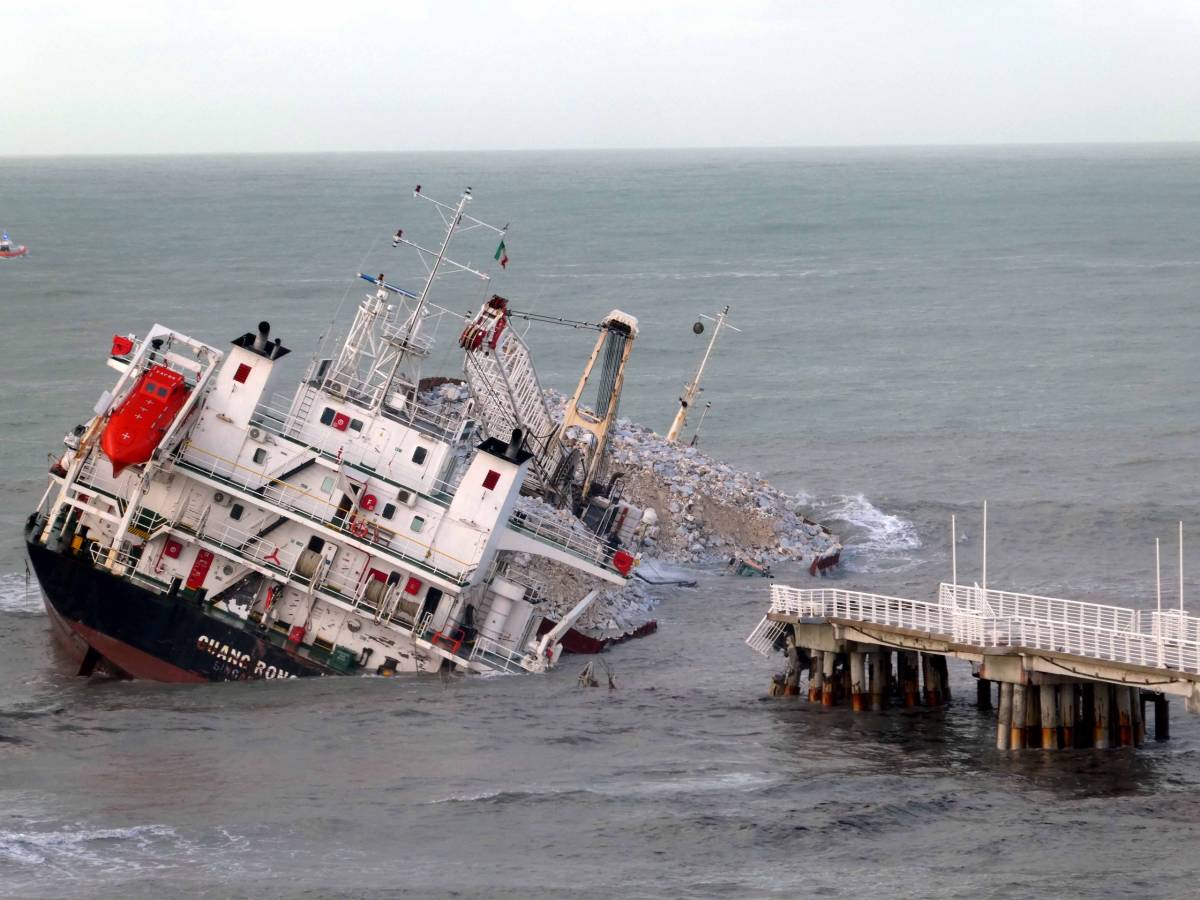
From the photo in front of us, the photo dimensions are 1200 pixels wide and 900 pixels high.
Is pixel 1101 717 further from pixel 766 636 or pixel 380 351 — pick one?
pixel 380 351

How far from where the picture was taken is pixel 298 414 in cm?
3969

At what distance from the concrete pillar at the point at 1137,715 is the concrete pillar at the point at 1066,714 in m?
1.22

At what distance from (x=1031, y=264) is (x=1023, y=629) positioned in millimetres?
114009

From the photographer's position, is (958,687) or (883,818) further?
(958,687)

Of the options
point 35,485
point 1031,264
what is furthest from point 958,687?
point 1031,264

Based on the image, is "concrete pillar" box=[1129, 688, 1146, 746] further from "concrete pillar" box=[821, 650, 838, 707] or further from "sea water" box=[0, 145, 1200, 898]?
"concrete pillar" box=[821, 650, 838, 707]

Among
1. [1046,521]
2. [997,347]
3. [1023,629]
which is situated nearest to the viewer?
[1023,629]

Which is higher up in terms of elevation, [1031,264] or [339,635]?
[1031,264]

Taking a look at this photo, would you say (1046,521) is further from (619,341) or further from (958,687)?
(958,687)

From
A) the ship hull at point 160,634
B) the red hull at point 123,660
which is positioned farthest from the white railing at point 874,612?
the red hull at point 123,660

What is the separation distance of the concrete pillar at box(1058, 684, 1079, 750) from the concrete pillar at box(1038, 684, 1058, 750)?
0.43 ft

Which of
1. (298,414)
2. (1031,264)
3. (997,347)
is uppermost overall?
(1031,264)

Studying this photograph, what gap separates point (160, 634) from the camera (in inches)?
1480

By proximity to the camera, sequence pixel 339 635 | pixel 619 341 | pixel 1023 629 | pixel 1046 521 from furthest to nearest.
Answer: pixel 1046 521, pixel 619 341, pixel 339 635, pixel 1023 629
